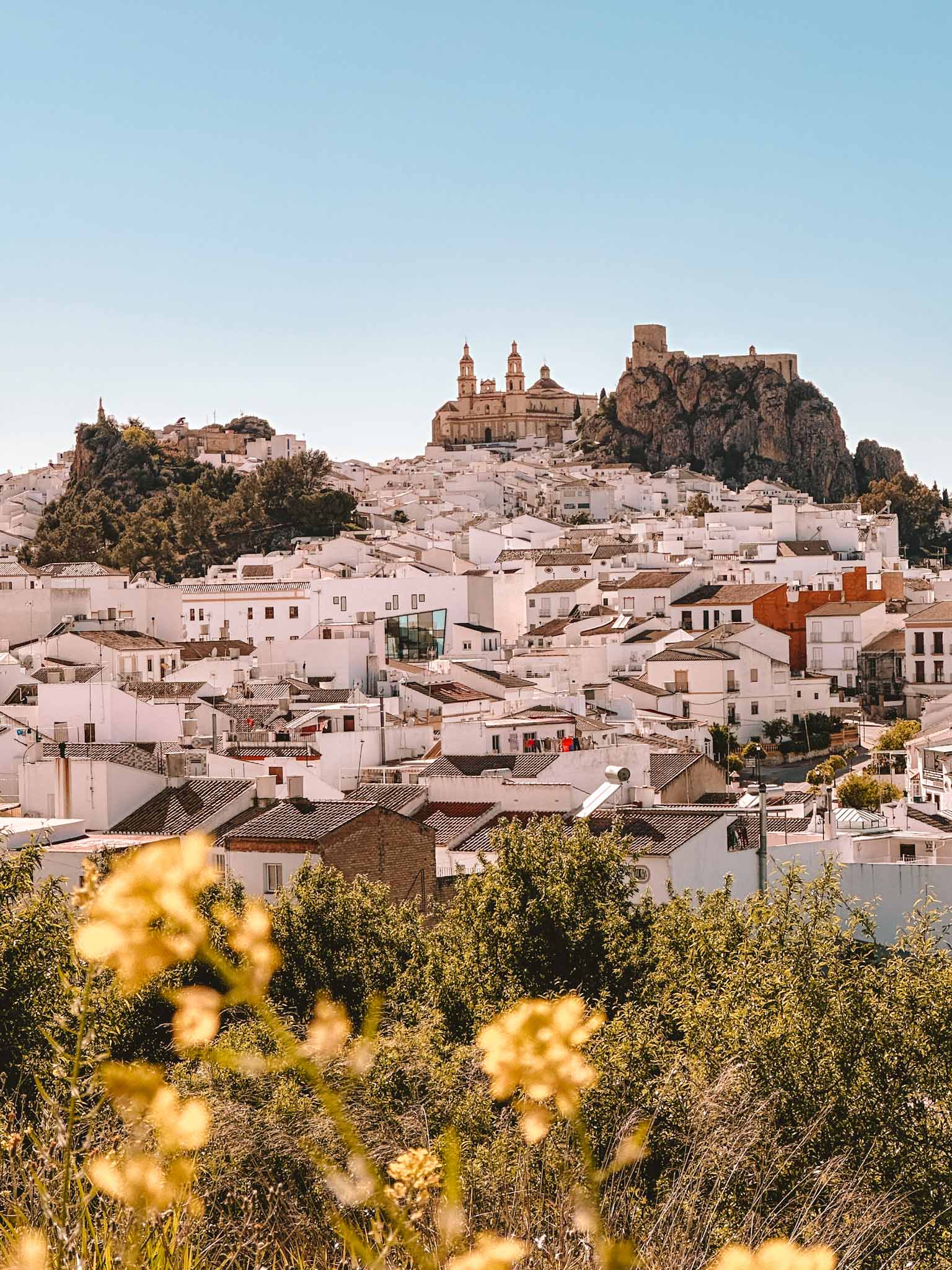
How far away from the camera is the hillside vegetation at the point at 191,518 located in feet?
244

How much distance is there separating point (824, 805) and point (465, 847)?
21.1 ft

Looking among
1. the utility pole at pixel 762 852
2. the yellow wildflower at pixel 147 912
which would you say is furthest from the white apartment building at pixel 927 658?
the yellow wildflower at pixel 147 912

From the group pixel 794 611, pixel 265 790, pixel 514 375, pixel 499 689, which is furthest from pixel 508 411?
pixel 265 790

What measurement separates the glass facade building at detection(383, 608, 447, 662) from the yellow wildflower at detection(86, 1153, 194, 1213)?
4394 centimetres

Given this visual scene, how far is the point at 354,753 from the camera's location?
92.1 feet

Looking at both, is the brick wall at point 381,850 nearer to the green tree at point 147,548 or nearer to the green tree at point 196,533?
the green tree at point 147,548

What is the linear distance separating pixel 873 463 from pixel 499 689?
72.1 m

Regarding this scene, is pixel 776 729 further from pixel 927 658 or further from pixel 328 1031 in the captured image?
pixel 328 1031

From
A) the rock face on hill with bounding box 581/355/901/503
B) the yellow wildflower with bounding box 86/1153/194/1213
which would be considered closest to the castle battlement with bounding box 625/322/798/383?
the rock face on hill with bounding box 581/355/901/503

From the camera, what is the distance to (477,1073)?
10492 mm

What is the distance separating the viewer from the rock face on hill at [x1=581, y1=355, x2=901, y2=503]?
101500mm

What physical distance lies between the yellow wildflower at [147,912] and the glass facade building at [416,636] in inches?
1793

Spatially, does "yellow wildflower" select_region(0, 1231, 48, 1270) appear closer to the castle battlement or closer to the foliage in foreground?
the foliage in foreground

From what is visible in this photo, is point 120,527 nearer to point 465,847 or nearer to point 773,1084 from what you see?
point 465,847
